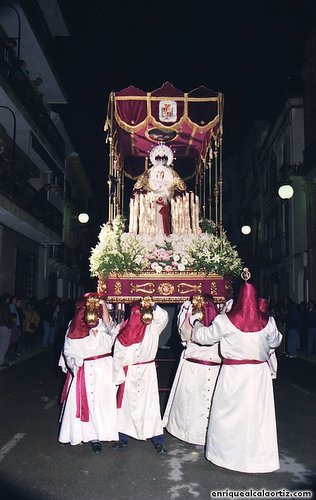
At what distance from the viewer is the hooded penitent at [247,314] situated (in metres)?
5.04

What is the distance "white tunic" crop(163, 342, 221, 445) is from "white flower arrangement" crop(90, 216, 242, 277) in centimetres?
215

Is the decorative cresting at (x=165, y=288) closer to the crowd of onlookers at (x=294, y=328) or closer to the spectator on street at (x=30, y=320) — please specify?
the crowd of onlookers at (x=294, y=328)

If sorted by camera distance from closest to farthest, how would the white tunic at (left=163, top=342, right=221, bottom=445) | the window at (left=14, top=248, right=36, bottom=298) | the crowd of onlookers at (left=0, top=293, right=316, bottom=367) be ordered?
the white tunic at (left=163, top=342, right=221, bottom=445), the crowd of onlookers at (left=0, top=293, right=316, bottom=367), the window at (left=14, top=248, right=36, bottom=298)

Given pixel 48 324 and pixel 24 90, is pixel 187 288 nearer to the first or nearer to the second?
pixel 48 324

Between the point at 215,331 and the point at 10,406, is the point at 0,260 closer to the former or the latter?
the point at 10,406

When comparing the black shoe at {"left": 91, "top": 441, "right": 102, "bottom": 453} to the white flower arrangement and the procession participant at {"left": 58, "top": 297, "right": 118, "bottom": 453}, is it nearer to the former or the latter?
the procession participant at {"left": 58, "top": 297, "right": 118, "bottom": 453}

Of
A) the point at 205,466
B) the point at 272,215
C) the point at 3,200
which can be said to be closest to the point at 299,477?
the point at 205,466

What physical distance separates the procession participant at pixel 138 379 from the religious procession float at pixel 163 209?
2.20 meters

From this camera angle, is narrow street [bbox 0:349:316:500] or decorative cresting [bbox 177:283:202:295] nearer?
narrow street [bbox 0:349:316:500]

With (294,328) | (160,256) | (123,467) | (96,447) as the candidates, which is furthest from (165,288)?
(294,328)

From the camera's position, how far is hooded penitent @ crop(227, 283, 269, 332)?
16.5ft

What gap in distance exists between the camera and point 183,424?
6086 millimetres

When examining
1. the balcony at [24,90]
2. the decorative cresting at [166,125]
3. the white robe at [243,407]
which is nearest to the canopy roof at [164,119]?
the decorative cresting at [166,125]

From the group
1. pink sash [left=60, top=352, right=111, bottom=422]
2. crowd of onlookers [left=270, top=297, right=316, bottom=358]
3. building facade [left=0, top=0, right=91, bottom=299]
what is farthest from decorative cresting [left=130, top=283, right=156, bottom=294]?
building facade [left=0, top=0, right=91, bottom=299]
